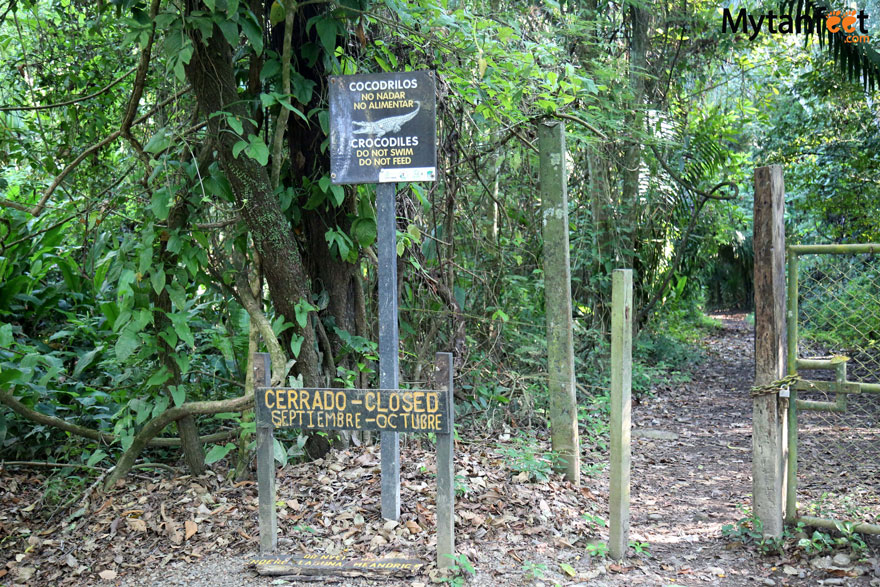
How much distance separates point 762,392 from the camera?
4016 mm

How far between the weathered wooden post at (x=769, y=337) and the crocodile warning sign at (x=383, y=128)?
1916 mm

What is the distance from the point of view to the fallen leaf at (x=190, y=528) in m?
4.17

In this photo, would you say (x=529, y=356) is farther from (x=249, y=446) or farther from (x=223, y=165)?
(x=223, y=165)

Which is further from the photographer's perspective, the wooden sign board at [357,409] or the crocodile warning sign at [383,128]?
the crocodile warning sign at [383,128]

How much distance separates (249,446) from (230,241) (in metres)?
1.44

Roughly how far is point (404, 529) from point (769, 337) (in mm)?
2387

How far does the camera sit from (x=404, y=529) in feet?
13.2

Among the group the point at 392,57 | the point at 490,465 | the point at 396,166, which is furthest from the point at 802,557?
the point at 392,57

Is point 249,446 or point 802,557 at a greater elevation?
point 249,446

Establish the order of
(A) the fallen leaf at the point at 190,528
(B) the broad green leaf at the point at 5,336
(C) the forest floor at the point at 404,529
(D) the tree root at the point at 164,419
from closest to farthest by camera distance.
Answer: (C) the forest floor at the point at 404,529 < (A) the fallen leaf at the point at 190,528 < (D) the tree root at the point at 164,419 < (B) the broad green leaf at the point at 5,336

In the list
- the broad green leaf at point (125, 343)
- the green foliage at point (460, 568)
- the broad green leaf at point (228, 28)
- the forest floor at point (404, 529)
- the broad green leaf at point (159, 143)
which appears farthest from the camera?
the broad green leaf at point (125, 343)

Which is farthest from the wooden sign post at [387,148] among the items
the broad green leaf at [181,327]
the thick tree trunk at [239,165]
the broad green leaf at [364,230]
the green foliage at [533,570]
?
the broad green leaf at [181,327]

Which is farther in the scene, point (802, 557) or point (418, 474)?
point (418, 474)

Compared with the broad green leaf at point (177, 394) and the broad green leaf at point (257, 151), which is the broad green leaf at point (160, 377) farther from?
the broad green leaf at point (257, 151)
